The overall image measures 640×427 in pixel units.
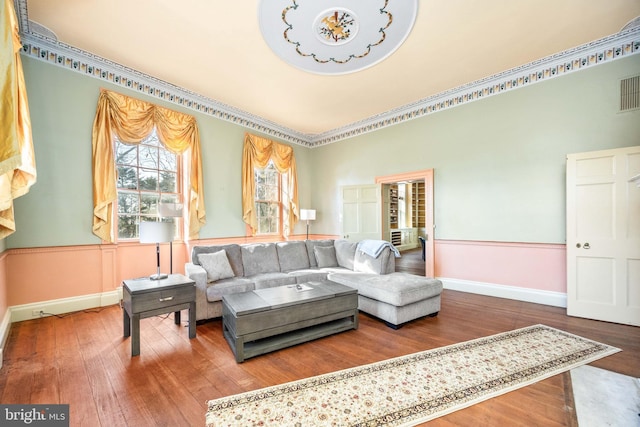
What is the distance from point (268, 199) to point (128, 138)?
285 centimetres

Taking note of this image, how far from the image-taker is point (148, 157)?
14.1ft

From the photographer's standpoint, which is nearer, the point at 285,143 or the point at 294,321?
the point at 294,321

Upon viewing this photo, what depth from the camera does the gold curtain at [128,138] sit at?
3.67m

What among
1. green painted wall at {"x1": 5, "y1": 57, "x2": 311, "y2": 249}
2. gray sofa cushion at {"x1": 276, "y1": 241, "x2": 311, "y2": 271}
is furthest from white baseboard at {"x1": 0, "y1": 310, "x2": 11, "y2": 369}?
gray sofa cushion at {"x1": 276, "y1": 241, "x2": 311, "y2": 271}

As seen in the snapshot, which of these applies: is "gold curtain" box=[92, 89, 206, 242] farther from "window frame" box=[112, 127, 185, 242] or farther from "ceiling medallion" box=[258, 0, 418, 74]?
"ceiling medallion" box=[258, 0, 418, 74]

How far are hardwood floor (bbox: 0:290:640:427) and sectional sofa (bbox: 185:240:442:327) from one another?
0.22m

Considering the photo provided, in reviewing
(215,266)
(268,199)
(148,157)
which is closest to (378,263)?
(215,266)

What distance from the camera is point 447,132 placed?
4719mm

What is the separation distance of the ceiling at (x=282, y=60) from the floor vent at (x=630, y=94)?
0.62 metres

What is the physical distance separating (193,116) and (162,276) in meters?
3.08

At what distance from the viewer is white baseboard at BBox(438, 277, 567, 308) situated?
12.1 ft

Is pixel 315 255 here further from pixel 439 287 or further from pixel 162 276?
pixel 162 276

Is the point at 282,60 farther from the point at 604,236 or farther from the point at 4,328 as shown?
the point at 604,236

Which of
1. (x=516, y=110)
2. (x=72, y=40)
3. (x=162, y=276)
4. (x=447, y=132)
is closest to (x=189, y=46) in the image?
(x=72, y=40)
